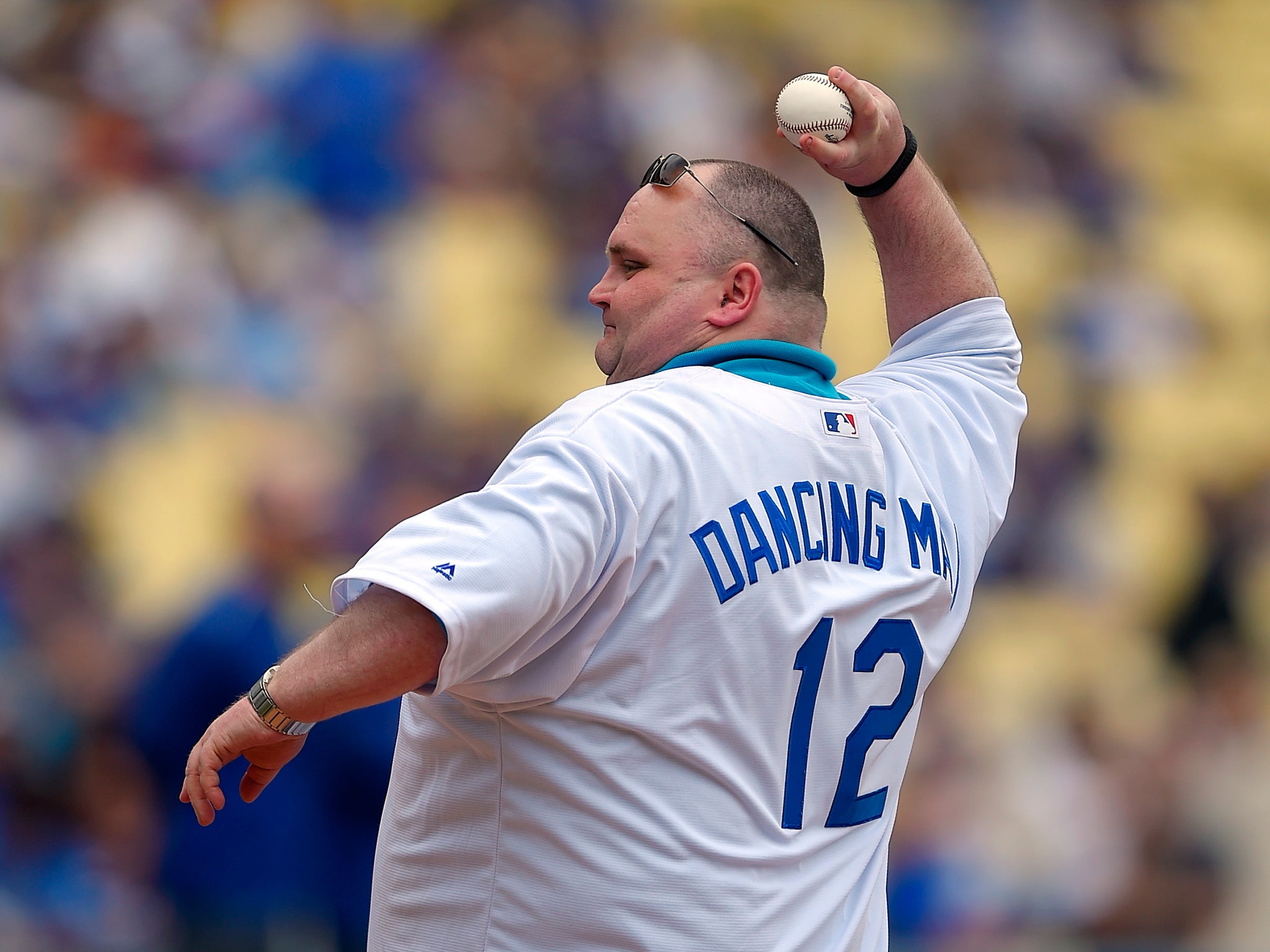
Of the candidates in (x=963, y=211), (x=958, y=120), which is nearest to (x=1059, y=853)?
(x=963, y=211)

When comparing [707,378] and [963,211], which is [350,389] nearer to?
[963,211]

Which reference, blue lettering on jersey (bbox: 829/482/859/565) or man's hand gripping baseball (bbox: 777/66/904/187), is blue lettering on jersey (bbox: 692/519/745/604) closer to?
blue lettering on jersey (bbox: 829/482/859/565)

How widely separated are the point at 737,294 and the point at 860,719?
638 mm

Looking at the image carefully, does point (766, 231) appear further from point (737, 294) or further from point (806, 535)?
point (806, 535)

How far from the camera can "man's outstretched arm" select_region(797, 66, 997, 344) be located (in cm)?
252

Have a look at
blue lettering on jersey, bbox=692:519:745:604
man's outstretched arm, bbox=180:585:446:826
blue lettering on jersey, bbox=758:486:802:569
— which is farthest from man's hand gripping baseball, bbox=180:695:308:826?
blue lettering on jersey, bbox=758:486:802:569

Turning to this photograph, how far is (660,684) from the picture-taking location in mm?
1868

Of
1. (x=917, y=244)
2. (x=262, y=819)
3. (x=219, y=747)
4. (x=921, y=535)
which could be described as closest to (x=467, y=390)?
(x=262, y=819)

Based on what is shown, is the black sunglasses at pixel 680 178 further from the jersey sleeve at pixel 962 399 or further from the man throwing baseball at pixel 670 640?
the jersey sleeve at pixel 962 399

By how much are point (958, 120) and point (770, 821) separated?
6.18 m

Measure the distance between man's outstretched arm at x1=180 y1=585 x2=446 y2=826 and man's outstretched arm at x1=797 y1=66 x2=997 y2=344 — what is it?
47.1 inches

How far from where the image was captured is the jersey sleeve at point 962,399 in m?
2.31

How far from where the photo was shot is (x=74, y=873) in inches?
173

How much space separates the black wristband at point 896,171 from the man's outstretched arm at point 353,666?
1.27 m
